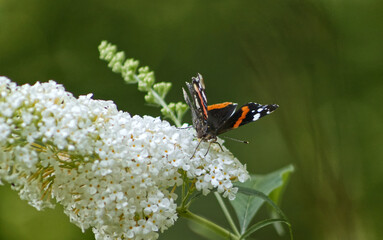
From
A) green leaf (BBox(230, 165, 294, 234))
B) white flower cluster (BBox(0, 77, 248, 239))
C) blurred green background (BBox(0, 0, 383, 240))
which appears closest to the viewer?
white flower cluster (BBox(0, 77, 248, 239))

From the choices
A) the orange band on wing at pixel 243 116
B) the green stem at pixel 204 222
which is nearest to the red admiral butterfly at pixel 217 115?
the orange band on wing at pixel 243 116

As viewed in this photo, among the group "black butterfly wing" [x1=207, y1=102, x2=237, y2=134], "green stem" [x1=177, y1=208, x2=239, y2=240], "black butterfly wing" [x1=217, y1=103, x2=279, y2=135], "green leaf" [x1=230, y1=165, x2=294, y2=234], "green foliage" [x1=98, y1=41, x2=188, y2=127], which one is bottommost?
"green leaf" [x1=230, y1=165, x2=294, y2=234]

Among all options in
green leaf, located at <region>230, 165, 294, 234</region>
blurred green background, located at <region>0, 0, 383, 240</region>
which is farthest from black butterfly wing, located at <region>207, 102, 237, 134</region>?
blurred green background, located at <region>0, 0, 383, 240</region>

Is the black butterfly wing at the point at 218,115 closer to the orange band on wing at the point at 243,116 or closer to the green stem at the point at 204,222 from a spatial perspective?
the orange band on wing at the point at 243,116

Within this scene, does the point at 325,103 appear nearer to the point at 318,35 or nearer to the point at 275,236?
the point at 318,35

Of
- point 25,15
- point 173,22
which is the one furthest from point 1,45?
point 173,22

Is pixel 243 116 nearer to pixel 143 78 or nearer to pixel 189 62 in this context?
pixel 143 78

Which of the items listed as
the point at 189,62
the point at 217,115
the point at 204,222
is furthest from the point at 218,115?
the point at 189,62

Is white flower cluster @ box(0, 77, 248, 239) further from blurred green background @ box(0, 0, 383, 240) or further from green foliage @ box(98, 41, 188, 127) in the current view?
blurred green background @ box(0, 0, 383, 240)
